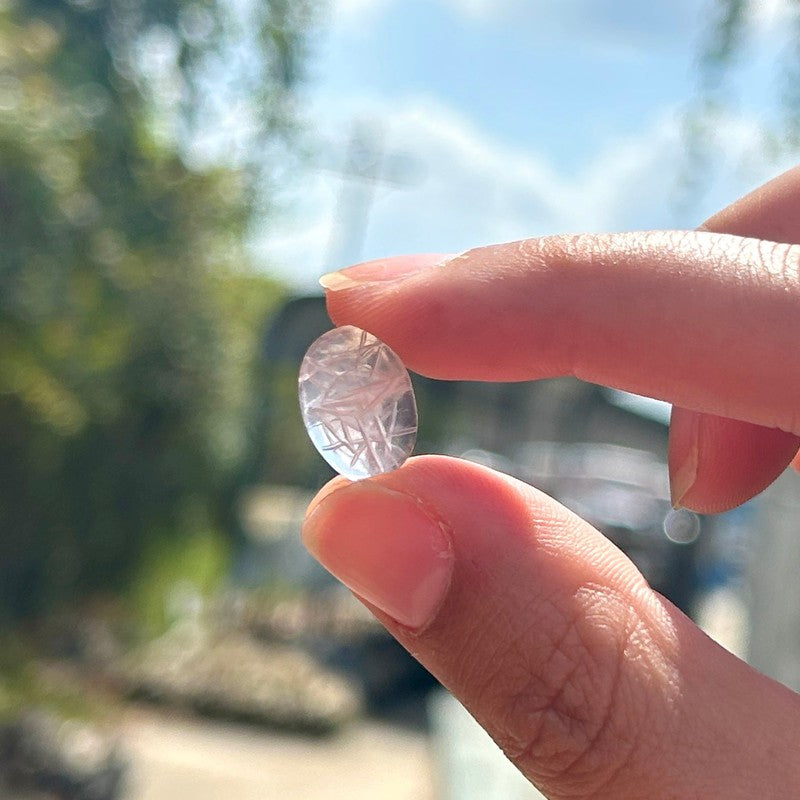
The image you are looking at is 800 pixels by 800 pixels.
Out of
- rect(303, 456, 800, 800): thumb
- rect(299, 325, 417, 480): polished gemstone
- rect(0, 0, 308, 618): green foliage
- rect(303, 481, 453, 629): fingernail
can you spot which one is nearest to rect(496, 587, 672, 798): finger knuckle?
rect(303, 456, 800, 800): thumb

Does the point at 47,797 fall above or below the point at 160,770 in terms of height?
above

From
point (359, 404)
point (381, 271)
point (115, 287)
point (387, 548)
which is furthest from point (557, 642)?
point (115, 287)

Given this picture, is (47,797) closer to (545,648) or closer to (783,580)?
(783,580)

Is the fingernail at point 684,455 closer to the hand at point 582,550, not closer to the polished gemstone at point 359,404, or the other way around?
the hand at point 582,550

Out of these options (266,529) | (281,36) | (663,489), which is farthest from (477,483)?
(663,489)

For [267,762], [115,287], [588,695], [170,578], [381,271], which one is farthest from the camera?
[170,578]

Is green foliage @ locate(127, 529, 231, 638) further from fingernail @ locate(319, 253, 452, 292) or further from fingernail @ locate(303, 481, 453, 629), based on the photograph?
fingernail @ locate(303, 481, 453, 629)

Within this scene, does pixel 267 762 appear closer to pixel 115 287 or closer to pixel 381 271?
pixel 115 287
